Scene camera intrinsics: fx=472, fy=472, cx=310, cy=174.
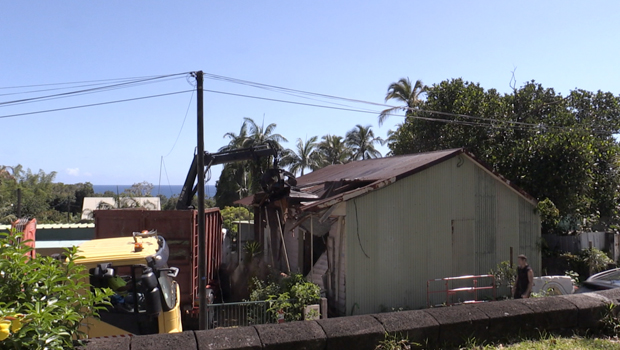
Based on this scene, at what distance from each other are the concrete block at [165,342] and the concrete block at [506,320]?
2708 mm

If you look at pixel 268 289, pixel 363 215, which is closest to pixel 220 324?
pixel 268 289

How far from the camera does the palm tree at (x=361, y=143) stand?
45.6 meters

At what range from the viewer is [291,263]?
15.1 m

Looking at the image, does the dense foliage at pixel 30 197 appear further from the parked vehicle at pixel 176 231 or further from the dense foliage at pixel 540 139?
the dense foliage at pixel 540 139

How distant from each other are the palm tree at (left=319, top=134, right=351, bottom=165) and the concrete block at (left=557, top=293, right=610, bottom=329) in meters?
39.6

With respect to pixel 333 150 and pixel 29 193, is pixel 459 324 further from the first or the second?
pixel 29 193

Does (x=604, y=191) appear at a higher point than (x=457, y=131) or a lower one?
lower

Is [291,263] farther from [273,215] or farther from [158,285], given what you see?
[158,285]

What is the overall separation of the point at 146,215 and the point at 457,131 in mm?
15545

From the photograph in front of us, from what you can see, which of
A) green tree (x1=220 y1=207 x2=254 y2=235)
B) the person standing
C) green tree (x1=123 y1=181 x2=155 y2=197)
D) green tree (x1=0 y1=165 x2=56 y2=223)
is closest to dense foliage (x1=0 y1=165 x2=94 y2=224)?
green tree (x1=0 y1=165 x2=56 y2=223)

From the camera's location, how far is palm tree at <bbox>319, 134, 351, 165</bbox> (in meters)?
44.7

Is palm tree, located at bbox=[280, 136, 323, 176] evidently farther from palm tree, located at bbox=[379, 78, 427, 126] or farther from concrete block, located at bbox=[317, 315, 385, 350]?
concrete block, located at bbox=[317, 315, 385, 350]

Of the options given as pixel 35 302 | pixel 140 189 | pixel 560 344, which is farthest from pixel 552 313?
pixel 140 189

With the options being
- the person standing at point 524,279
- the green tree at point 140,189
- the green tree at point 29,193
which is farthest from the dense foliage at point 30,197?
the person standing at point 524,279
